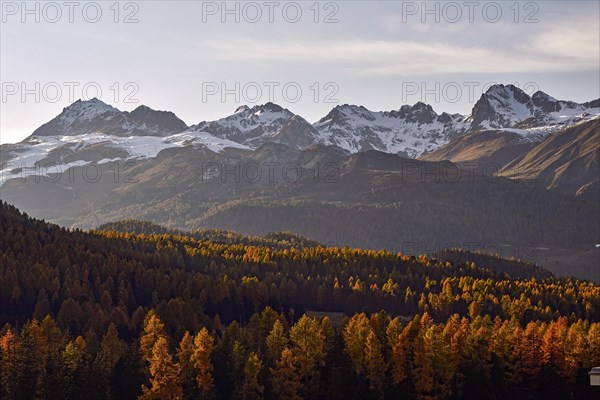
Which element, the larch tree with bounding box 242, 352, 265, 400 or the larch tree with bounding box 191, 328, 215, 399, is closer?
the larch tree with bounding box 242, 352, 265, 400

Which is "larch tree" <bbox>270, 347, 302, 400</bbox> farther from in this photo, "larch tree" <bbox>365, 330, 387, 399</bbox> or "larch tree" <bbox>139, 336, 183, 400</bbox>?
"larch tree" <bbox>139, 336, 183, 400</bbox>

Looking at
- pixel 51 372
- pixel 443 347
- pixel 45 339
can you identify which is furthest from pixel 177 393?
pixel 443 347

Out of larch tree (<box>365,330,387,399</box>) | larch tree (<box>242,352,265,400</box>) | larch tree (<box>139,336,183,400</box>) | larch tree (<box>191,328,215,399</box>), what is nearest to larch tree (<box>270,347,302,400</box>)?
larch tree (<box>242,352,265,400</box>)

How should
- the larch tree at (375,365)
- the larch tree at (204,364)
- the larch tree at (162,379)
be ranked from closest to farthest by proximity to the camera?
the larch tree at (162,379) → the larch tree at (204,364) → the larch tree at (375,365)

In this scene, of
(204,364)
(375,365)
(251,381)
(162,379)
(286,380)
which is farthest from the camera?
(375,365)

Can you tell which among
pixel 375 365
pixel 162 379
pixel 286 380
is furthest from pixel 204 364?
pixel 375 365

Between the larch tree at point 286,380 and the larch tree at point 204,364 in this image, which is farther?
the larch tree at point 286,380

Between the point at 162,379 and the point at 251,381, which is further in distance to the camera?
the point at 251,381

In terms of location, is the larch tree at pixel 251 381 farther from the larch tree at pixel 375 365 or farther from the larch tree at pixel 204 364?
the larch tree at pixel 375 365

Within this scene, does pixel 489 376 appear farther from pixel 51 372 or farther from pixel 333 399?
pixel 51 372

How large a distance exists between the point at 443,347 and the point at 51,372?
81.8 meters

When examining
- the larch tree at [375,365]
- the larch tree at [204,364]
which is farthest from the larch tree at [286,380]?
the larch tree at [375,365]

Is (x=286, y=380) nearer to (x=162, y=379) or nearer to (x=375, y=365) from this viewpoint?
(x=375, y=365)

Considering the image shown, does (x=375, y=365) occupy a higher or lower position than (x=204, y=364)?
lower
